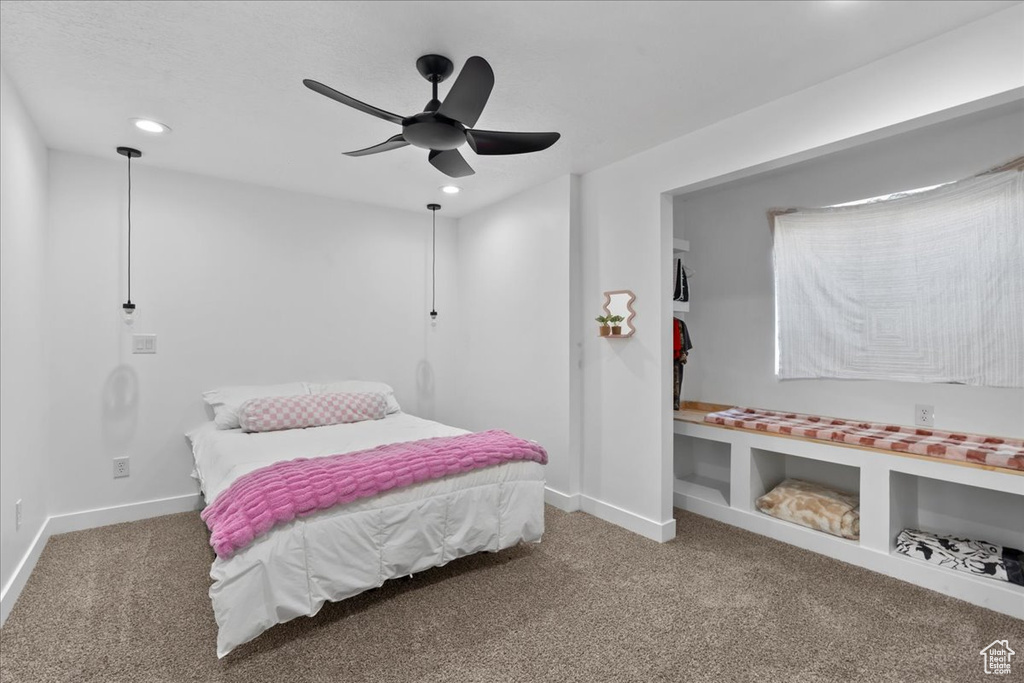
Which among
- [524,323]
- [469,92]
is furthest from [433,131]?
[524,323]

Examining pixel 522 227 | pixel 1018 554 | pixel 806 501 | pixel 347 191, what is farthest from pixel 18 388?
pixel 1018 554

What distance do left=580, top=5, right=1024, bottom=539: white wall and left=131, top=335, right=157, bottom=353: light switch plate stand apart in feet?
9.78

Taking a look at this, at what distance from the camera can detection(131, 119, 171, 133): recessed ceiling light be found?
2.69 m

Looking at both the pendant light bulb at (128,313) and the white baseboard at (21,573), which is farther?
the pendant light bulb at (128,313)

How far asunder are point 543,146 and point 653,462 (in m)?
1.99

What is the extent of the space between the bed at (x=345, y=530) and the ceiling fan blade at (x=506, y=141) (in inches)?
61.4

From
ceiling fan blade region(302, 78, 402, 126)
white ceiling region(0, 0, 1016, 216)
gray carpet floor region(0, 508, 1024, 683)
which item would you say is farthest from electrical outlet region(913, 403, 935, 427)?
ceiling fan blade region(302, 78, 402, 126)

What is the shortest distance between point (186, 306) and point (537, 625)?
3.16 metres

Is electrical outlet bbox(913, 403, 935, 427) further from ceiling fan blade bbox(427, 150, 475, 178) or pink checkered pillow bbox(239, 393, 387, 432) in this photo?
pink checkered pillow bbox(239, 393, 387, 432)

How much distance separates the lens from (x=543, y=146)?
7.39ft

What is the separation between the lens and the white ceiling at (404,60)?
5.94 feet

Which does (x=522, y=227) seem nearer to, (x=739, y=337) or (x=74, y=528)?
(x=739, y=337)

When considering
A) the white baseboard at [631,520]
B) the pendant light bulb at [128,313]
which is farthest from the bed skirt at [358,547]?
the pendant light bulb at [128,313]

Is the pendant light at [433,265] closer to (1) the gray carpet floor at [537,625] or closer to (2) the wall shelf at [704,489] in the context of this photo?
(1) the gray carpet floor at [537,625]
